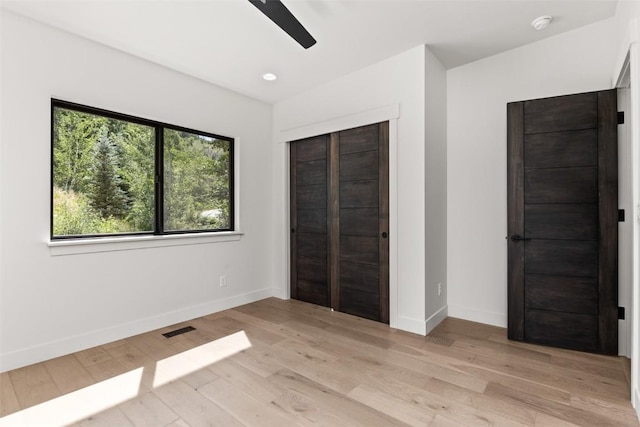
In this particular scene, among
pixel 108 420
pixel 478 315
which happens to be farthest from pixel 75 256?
pixel 478 315

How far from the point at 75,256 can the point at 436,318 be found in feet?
10.9

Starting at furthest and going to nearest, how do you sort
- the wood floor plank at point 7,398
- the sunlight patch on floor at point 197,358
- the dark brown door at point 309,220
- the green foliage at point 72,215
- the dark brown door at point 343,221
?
the dark brown door at point 309,220, the dark brown door at point 343,221, the green foliage at point 72,215, the sunlight patch on floor at point 197,358, the wood floor plank at point 7,398

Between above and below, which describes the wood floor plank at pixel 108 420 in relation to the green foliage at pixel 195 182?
below

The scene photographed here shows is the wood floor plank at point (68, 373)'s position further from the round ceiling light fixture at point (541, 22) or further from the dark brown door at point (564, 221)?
the round ceiling light fixture at point (541, 22)

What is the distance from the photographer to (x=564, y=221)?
2621mm

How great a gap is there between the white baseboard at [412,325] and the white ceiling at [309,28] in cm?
259

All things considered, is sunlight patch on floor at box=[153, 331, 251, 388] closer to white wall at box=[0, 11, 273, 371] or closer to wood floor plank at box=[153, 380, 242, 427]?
wood floor plank at box=[153, 380, 242, 427]

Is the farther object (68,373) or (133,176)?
(133,176)

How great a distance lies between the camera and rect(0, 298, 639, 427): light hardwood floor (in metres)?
1.80

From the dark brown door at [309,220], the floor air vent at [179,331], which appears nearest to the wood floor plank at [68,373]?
the floor air vent at [179,331]

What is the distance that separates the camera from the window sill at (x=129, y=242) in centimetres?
258

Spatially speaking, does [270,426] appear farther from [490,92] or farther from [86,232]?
[490,92]

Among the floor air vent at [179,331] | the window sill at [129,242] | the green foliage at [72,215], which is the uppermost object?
the green foliage at [72,215]

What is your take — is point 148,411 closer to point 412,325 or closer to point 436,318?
point 412,325
